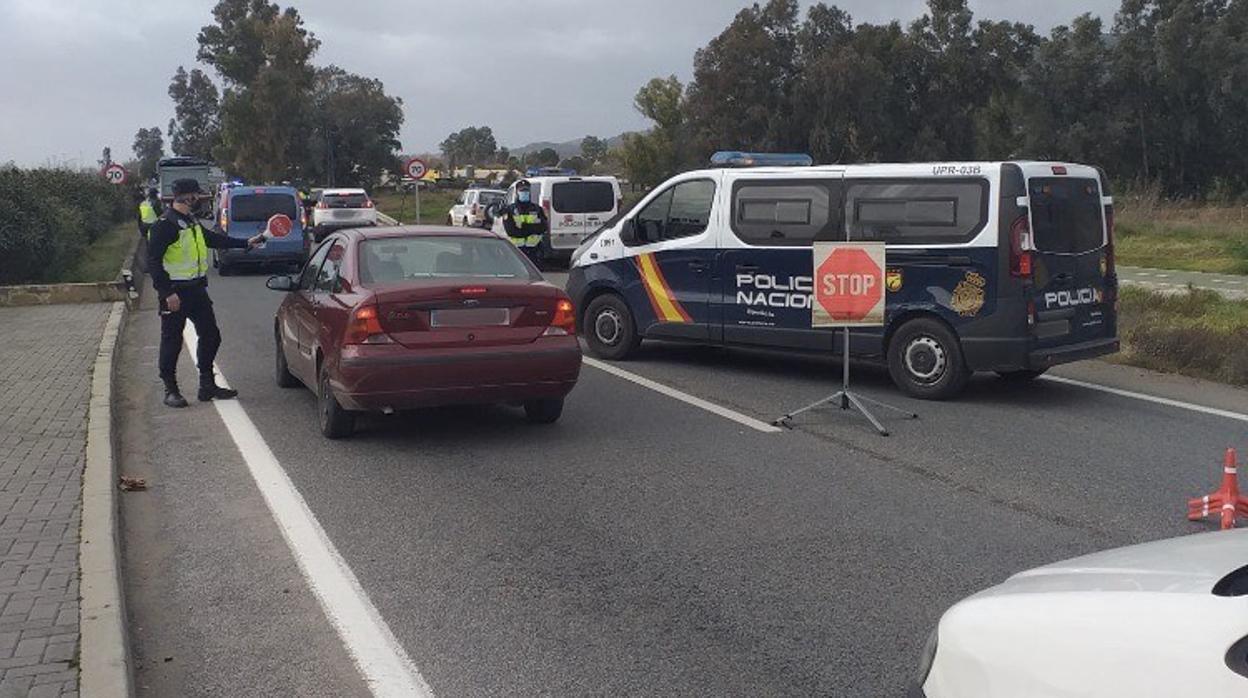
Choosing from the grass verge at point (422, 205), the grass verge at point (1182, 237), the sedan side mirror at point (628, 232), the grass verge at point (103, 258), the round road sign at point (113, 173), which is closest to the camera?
the sedan side mirror at point (628, 232)

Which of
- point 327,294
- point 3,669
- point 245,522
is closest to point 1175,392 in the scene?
point 327,294

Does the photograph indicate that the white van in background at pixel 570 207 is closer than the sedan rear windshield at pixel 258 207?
Yes

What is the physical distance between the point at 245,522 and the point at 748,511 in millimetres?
2736

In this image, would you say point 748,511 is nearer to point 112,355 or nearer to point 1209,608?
point 1209,608

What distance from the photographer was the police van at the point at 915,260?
965cm

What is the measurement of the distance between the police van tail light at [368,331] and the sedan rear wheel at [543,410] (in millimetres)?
1352

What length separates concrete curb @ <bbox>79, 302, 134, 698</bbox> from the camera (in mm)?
4262

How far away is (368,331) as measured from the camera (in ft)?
26.3

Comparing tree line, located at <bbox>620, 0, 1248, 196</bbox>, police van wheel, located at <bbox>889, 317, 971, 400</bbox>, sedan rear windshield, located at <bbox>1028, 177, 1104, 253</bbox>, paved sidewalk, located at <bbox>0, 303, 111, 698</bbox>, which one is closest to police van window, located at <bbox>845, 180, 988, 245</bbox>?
sedan rear windshield, located at <bbox>1028, 177, 1104, 253</bbox>

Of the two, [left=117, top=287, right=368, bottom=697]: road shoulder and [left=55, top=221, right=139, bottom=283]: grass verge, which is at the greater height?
[left=55, top=221, right=139, bottom=283]: grass verge

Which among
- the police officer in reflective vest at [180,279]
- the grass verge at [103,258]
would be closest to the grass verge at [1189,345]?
the police officer in reflective vest at [180,279]

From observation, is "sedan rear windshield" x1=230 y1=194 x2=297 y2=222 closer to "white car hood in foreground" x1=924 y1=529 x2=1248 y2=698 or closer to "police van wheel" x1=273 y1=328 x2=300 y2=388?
"police van wheel" x1=273 y1=328 x2=300 y2=388

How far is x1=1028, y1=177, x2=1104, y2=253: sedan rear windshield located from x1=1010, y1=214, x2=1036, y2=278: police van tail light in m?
0.13

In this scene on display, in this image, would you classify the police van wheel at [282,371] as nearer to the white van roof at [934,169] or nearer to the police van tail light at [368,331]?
the police van tail light at [368,331]
